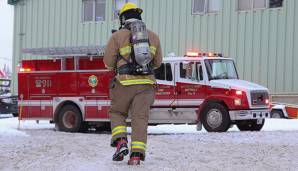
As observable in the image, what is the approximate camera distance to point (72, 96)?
1755 centimetres

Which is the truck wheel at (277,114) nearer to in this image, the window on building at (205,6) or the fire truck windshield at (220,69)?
the window on building at (205,6)

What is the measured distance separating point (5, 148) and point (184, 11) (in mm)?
18126

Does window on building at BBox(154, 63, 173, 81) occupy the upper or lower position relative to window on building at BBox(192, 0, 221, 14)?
lower

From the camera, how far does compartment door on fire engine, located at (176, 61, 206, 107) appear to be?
1600 cm

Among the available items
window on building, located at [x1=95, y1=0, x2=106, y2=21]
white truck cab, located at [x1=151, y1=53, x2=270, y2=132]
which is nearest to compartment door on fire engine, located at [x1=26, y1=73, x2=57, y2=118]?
white truck cab, located at [x1=151, y1=53, x2=270, y2=132]

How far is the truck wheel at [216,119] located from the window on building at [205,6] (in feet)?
Answer: 35.3

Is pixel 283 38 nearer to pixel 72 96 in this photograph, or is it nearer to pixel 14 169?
pixel 72 96

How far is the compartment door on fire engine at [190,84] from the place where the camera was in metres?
16.0


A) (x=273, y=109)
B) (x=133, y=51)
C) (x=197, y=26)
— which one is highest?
(x=197, y=26)

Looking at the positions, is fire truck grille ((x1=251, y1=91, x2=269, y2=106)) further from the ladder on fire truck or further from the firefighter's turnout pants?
the firefighter's turnout pants

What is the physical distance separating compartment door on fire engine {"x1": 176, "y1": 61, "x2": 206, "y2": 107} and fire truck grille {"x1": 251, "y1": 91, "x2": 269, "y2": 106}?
4.18ft

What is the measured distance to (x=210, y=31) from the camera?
25.6 m

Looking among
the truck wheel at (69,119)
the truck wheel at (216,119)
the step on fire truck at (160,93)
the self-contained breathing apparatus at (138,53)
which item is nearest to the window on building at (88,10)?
the step on fire truck at (160,93)

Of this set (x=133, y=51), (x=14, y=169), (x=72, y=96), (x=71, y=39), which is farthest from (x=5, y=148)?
(x=71, y=39)
